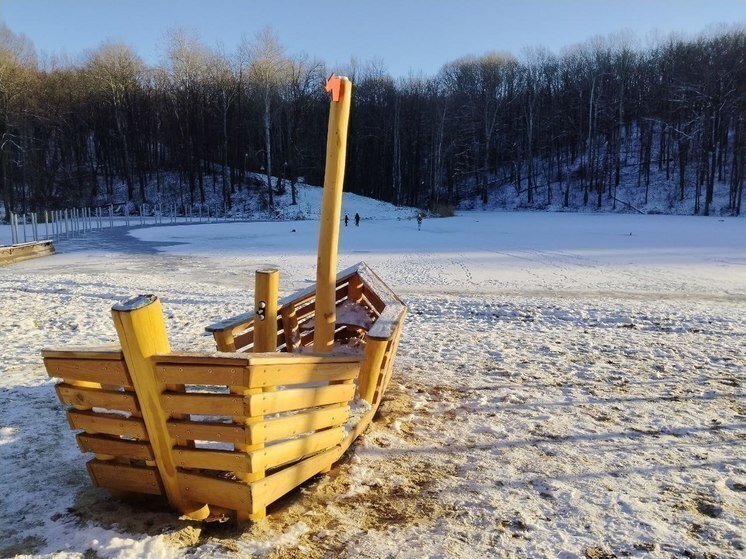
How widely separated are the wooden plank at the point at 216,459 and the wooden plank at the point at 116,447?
0.68ft

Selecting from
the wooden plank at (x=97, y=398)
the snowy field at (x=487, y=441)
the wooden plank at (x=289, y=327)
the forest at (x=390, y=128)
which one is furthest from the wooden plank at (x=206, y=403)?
the forest at (x=390, y=128)

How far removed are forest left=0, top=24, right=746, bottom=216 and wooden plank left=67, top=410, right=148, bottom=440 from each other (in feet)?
140

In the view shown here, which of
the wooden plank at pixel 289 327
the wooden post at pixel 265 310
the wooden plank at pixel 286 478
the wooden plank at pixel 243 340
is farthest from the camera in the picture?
the wooden plank at pixel 289 327

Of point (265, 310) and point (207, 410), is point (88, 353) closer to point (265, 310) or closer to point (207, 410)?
point (207, 410)

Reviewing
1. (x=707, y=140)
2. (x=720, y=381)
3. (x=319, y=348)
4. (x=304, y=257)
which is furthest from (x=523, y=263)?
(x=707, y=140)

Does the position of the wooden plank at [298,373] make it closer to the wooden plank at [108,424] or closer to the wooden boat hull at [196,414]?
the wooden boat hull at [196,414]

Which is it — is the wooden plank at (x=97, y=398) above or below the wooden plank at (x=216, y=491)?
above

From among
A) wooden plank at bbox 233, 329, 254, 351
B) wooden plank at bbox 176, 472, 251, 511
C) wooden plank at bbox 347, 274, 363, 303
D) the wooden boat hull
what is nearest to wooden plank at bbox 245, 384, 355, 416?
the wooden boat hull

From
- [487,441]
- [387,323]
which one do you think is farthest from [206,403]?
[487,441]

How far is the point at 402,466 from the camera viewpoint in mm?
3643

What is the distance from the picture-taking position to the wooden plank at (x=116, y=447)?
8.87ft

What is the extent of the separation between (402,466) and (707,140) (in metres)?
52.3

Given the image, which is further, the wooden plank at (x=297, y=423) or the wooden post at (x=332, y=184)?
the wooden post at (x=332, y=184)

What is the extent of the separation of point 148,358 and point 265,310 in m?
1.58
